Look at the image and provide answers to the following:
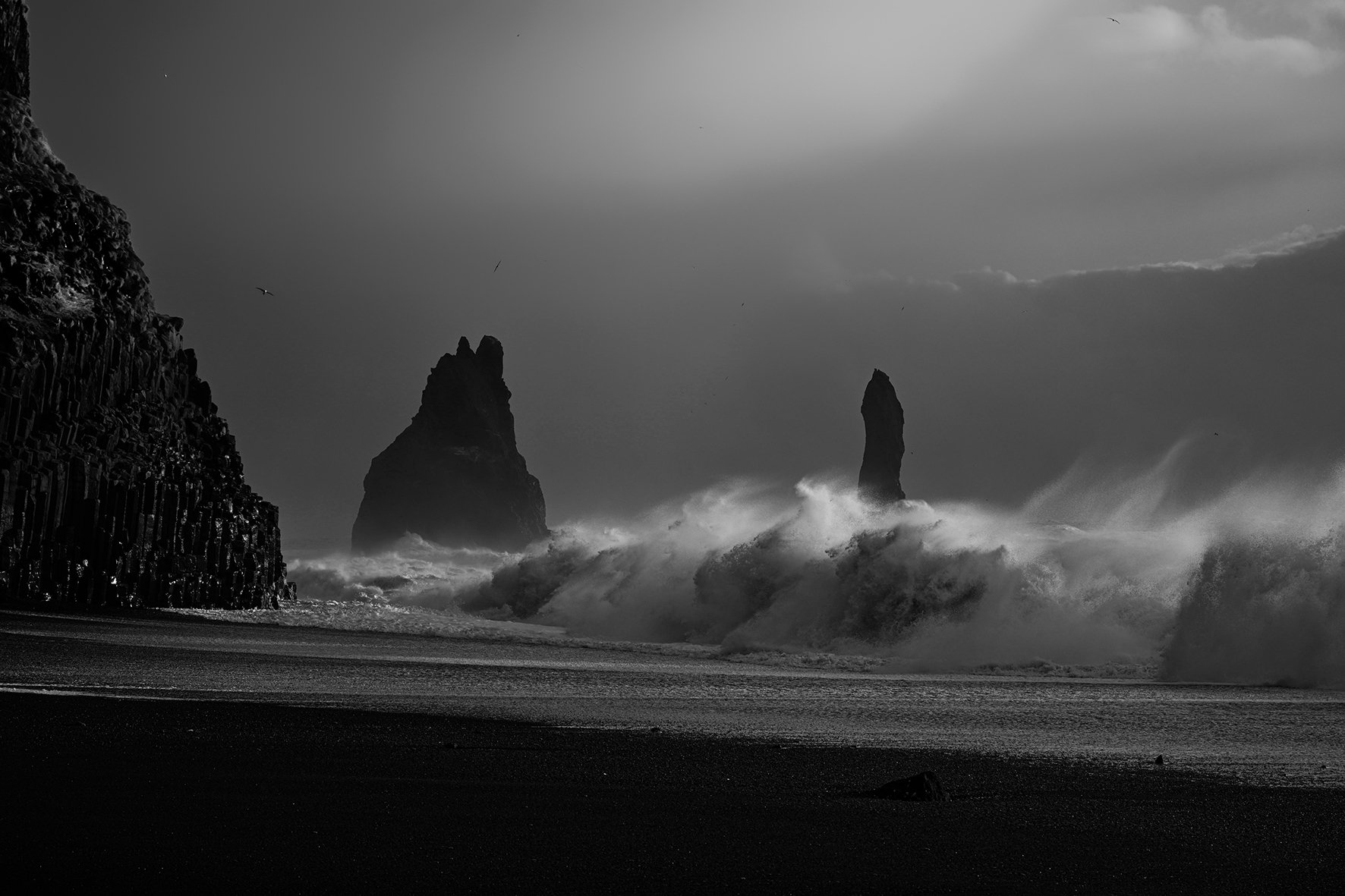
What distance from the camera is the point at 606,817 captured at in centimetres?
618

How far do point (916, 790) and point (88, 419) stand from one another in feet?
95.7

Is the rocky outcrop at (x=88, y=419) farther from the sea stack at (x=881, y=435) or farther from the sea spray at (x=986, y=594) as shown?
the sea stack at (x=881, y=435)

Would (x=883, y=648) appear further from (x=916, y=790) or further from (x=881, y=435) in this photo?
(x=881, y=435)

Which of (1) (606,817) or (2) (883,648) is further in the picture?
(2) (883,648)

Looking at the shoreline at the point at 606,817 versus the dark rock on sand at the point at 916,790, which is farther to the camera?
the dark rock on sand at the point at 916,790

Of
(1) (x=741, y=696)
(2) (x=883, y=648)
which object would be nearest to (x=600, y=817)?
(1) (x=741, y=696)

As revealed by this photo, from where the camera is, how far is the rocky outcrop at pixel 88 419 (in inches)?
1169

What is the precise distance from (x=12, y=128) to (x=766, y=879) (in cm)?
3394

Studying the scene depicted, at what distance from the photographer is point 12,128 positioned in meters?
32.9

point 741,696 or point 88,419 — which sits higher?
point 88,419

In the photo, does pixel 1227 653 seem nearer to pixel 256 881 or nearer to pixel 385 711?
pixel 385 711

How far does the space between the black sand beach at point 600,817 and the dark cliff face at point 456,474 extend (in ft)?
269

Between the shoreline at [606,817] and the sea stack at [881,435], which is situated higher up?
the sea stack at [881,435]

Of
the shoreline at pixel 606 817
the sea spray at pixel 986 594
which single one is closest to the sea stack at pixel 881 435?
the sea spray at pixel 986 594
